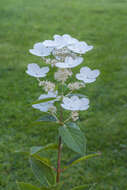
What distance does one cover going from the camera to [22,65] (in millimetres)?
4215

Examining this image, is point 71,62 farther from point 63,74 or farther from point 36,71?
point 36,71

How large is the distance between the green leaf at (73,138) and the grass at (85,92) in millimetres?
357

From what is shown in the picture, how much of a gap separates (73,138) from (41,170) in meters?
0.24

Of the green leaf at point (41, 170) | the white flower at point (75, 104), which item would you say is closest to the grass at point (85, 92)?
the green leaf at point (41, 170)

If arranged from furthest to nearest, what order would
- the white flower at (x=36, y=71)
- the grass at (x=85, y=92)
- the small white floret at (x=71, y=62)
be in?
1. the grass at (x=85, y=92)
2. the white flower at (x=36, y=71)
3. the small white floret at (x=71, y=62)

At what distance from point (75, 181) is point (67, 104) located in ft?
4.68

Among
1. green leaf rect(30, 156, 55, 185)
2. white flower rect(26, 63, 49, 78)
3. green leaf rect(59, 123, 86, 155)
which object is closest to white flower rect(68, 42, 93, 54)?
white flower rect(26, 63, 49, 78)

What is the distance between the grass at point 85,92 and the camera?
7.77ft

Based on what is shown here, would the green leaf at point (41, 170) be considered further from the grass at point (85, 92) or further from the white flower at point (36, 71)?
the white flower at point (36, 71)


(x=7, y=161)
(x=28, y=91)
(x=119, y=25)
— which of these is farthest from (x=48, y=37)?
(x=7, y=161)

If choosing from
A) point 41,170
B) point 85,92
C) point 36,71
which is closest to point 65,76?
point 36,71

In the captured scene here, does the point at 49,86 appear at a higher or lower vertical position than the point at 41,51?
lower

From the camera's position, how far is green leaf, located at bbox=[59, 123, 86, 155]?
39.6 inches

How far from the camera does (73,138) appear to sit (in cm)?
103
